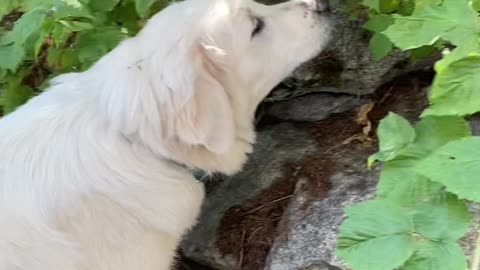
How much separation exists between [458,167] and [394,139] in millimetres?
228

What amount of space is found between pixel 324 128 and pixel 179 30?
3.39 feet

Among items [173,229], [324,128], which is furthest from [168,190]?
[324,128]

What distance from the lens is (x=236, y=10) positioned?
2467mm

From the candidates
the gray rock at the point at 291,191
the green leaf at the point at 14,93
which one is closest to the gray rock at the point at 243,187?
the gray rock at the point at 291,191

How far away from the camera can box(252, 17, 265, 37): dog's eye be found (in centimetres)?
250

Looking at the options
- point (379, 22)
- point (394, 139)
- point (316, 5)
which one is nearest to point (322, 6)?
point (316, 5)

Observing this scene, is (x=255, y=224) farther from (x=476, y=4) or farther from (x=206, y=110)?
(x=476, y=4)

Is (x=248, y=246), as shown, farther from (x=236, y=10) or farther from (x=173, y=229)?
(x=236, y=10)

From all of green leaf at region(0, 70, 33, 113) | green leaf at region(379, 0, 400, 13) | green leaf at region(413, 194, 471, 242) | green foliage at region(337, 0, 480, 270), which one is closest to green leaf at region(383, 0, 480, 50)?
green foliage at region(337, 0, 480, 270)

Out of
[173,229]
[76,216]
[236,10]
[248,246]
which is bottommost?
[248,246]

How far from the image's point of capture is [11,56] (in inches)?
109

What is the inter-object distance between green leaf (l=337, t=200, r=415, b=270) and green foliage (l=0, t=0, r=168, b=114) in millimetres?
1143

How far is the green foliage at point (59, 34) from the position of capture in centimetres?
263

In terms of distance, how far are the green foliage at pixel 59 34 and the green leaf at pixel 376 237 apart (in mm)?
1143
